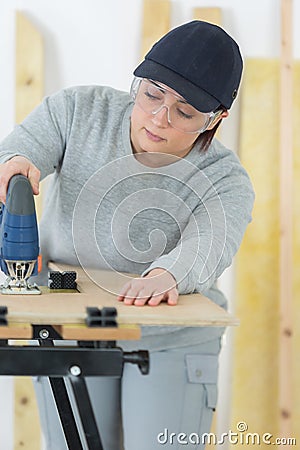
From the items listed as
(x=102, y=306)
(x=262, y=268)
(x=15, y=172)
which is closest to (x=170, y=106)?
(x=15, y=172)

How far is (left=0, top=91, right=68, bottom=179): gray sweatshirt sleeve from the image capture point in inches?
67.8

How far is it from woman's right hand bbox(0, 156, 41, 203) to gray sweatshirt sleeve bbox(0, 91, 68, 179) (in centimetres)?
14

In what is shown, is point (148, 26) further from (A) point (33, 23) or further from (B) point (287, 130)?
(B) point (287, 130)

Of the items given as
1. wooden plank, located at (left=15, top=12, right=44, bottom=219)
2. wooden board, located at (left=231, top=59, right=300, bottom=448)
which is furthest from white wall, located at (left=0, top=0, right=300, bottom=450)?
wooden board, located at (left=231, top=59, right=300, bottom=448)

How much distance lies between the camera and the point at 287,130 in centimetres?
284

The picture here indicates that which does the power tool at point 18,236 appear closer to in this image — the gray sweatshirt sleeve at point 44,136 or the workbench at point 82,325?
the workbench at point 82,325

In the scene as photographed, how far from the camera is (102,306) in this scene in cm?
139

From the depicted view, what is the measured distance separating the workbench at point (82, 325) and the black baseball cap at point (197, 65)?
402mm

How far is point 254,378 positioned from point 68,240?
4.27 ft

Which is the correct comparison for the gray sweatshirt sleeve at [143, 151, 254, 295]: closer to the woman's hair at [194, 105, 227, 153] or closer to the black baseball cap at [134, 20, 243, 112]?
the woman's hair at [194, 105, 227, 153]

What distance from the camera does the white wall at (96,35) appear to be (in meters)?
2.83

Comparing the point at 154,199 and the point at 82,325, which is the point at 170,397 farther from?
the point at 82,325

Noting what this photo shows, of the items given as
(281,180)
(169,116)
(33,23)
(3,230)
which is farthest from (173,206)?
(33,23)

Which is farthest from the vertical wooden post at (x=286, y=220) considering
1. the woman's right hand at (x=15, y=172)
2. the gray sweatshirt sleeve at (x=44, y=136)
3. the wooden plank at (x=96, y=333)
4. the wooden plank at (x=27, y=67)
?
the wooden plank at (x=96, y=333)
